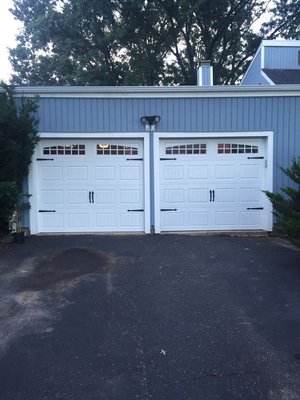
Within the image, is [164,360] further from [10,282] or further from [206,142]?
[206,142]

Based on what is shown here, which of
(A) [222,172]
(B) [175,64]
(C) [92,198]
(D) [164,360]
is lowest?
(D) [164,360]

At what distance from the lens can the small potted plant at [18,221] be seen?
7984mm

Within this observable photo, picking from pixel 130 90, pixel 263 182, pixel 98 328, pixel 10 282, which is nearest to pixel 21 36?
pixel 130 90

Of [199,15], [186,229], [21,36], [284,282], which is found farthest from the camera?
[21,36]

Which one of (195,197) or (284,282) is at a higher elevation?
(195,197)

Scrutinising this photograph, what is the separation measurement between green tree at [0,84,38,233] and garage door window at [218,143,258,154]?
4.28m

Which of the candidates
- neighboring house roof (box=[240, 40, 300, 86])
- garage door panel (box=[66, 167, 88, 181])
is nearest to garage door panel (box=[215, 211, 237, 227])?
garage door panel (box=[66, 167, 88, 181])

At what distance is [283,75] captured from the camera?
47.7 ft

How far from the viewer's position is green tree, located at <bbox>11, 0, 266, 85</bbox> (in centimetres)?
2083

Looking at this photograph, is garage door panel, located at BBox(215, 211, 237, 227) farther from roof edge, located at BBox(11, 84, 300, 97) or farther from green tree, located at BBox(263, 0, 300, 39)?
green tree, located at BBox(263, 0, 300, 39)

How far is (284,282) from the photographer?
17.8 ft

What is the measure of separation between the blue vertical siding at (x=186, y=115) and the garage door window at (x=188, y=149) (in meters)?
0.37

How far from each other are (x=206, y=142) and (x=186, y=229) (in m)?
2.14

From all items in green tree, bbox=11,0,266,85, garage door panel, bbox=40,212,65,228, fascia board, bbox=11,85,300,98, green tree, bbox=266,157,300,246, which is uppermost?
green tree, bbox=11,0,266,85
